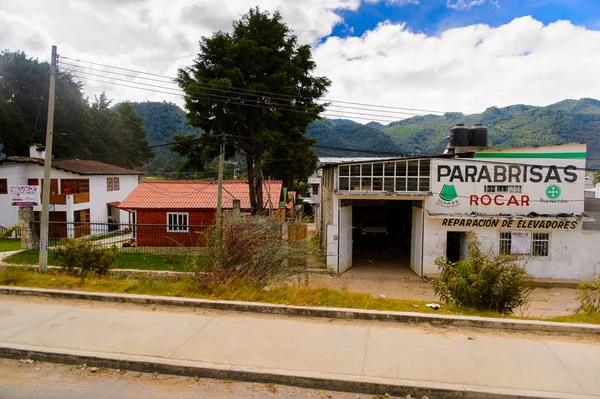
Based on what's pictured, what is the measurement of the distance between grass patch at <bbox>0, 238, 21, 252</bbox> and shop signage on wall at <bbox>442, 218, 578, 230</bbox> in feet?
70.3

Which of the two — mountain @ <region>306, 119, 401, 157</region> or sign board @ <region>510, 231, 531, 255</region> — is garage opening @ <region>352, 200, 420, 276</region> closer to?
sign board @ <region>510, 231, 531, 255</region>

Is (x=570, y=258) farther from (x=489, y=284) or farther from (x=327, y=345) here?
(x=327, y=345)

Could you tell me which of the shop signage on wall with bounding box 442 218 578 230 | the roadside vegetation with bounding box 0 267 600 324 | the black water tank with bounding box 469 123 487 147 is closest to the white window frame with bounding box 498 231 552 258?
the shop signage on wall with bounding box 442 218 578 230

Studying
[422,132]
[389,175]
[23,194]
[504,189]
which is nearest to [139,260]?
[23,194]

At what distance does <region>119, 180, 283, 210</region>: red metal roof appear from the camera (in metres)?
22.3

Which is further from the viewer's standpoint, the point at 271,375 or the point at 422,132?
the point at 422,132

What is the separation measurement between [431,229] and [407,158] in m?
3.46

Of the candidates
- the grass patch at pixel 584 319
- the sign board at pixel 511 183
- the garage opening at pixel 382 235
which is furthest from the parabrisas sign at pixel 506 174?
the grass patch at pixel 584 319

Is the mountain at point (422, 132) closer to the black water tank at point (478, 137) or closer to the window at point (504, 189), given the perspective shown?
the black water tank at point (478, 137)

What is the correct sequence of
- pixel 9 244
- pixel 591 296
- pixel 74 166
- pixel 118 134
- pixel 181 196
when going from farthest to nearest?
pixel 118 134 → pixel 74 166 → pixel 181 196 → pixel 9 244 → pixel 591 296

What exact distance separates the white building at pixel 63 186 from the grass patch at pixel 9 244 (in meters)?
3.61

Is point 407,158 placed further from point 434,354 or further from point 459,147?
point 434,354

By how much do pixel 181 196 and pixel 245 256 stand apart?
1644cm

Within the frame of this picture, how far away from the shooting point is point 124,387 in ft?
14.2
